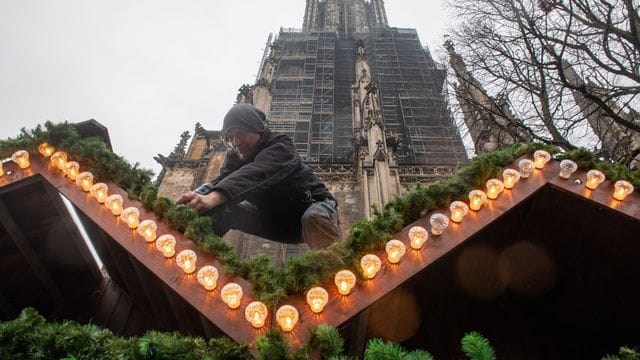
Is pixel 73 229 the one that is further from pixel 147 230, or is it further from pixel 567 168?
pixel 567 168

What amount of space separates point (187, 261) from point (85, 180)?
1157 millimetres

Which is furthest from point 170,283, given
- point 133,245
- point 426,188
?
point 426,188

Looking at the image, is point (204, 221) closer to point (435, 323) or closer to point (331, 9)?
point (435, 323)

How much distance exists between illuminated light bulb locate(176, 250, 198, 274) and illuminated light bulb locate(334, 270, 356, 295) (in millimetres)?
823

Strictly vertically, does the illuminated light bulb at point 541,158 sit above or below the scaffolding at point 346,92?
below

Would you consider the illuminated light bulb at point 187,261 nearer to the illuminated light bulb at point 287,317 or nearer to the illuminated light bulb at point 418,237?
the illuminated light bulb at point 287,317

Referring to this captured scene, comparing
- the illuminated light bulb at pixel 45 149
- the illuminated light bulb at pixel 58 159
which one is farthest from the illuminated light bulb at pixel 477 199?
the illuminated light bulb at pixel 45 149

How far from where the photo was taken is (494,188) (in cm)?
288

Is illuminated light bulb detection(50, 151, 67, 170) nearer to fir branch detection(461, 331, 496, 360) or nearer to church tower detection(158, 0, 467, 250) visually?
fir branch detection(461, 331, 496, 360)

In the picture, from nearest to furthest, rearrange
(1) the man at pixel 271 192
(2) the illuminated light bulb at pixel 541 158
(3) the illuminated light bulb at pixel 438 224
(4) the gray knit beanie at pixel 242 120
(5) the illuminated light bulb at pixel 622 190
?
(3) the illuminated light bulb at pixel 438 224, (5) the illuminated light bulb at pixel 622 190, (2) the illuminated light bulb at pixel 541 158, (1) the man at pixel 271 192, (4) the gray knit beanie at pixel 242 120

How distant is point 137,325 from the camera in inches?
156

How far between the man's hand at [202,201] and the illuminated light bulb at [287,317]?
120cm

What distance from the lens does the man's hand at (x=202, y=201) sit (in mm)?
3137

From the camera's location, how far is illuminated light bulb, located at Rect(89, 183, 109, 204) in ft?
9.75
